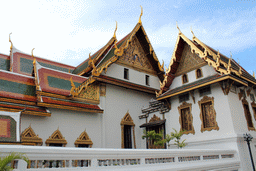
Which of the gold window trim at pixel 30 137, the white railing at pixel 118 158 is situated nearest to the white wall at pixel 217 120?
the white railing at pixel 118 158

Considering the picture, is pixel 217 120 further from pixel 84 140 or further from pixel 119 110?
pixel 84 140

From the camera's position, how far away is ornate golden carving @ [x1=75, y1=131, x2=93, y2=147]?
8.78 metres

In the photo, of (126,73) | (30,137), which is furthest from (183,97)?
(30,137)

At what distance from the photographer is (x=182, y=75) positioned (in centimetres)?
1014

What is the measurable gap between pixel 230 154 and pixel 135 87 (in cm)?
559

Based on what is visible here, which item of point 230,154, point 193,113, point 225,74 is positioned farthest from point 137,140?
point 225,74

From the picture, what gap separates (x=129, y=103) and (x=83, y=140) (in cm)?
334

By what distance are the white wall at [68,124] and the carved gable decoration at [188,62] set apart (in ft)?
14.4

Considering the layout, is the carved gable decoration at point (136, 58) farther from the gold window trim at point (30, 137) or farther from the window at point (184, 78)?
the gold window trim at point (30, 137)

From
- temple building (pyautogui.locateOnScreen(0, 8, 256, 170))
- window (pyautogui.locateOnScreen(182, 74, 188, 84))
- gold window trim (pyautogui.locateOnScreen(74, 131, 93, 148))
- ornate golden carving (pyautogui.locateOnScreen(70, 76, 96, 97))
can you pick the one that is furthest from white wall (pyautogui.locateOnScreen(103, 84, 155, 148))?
window (pyautogui.locateOnScreen(182, 74, 188, 84))

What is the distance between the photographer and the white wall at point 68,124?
7836 millimetres

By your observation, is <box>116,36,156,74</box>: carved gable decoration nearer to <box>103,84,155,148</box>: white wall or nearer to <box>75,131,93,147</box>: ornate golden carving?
<box>103,84,155,148</box>: white wall

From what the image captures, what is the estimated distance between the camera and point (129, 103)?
1139cm

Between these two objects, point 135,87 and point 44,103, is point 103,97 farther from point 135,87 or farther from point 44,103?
point 44,103
